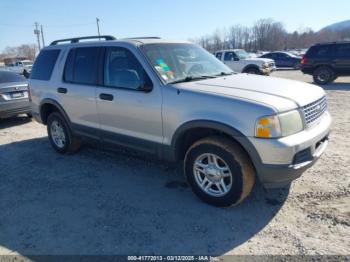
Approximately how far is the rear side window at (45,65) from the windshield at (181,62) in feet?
7.29

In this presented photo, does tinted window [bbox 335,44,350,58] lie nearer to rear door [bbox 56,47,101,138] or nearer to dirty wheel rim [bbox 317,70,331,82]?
dirty wheel rim [bbox 317,70,331,82]

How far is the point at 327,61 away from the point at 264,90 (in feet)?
40.2

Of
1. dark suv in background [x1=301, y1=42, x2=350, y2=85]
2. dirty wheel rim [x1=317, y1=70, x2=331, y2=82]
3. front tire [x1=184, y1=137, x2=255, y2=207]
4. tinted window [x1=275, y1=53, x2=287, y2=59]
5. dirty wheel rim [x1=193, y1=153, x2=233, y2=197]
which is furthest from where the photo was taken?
tinted window [x1=275, y1=53, x2=287, y2=59]

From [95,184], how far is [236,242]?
7.55ft

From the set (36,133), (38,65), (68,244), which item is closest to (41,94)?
(38,65)

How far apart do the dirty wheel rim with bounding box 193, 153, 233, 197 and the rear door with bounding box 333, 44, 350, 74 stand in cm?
1250

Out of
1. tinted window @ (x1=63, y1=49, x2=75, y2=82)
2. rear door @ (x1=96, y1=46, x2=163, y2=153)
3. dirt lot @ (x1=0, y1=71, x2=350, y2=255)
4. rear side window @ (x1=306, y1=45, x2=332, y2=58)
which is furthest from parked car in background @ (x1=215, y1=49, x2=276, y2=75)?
rear door @ (x1=96, y1=46, x2=163, y2=153)

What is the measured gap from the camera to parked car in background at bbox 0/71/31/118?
824 cm

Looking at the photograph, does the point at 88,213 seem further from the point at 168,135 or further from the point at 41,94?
the point at 41,94

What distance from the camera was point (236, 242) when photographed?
3.08 m

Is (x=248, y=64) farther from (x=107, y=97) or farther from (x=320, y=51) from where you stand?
(x=107, y=97)

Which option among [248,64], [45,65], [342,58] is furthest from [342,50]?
[45,65]

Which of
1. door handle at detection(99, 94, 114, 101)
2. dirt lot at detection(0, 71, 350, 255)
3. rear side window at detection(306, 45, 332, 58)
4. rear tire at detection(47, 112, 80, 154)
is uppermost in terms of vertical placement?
rear side window at detection(306, 45, 332, 58)

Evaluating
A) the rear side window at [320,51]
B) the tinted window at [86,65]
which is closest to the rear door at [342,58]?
the rear side window at [320,51]
